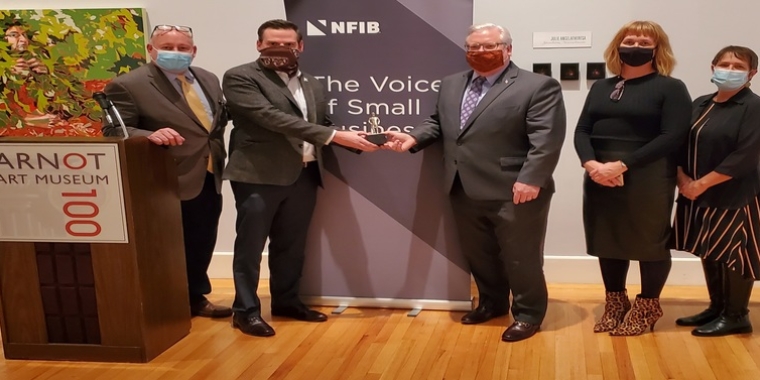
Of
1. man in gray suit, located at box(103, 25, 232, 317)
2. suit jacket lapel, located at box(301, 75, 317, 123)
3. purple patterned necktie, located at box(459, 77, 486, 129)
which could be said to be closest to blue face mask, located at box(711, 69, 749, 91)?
purple patterned necktie, located at box(459, 77, 486, 129)

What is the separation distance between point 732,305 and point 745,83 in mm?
1096

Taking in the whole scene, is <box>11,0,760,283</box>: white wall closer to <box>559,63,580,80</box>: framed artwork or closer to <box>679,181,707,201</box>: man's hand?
<box>559,63,580,80</box>: framed artwork

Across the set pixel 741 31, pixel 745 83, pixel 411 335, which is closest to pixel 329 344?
pixel 411 335

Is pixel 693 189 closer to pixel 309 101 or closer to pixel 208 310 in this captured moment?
pixel 309 101

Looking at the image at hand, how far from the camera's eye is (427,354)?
3.03 m

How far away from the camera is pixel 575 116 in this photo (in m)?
4.04

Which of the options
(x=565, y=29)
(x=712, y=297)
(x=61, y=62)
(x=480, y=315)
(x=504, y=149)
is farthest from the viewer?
(x=61, y=62)

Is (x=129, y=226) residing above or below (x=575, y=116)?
below

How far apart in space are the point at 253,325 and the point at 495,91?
1.71 m

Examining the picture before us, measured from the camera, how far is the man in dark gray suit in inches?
125

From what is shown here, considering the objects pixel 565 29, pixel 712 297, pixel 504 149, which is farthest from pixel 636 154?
pixel 565 29

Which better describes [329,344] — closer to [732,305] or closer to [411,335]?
[411,335]

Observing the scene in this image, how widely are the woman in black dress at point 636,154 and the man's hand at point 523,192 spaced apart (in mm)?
293

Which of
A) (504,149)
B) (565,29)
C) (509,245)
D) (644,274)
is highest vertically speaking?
(565,29)
